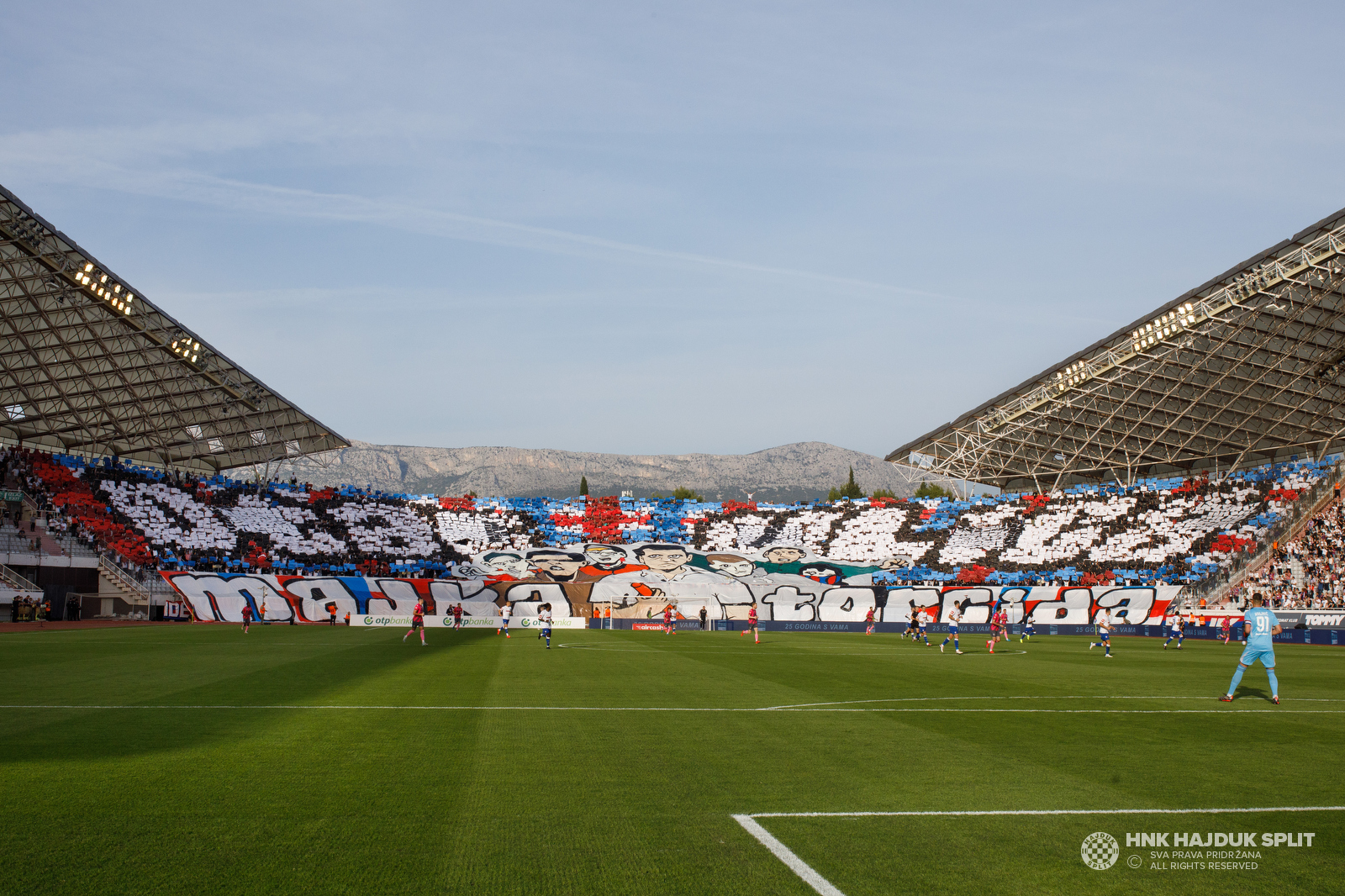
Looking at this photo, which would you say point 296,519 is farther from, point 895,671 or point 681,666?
point 895,671

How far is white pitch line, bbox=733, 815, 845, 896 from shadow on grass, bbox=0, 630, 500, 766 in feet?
24.3

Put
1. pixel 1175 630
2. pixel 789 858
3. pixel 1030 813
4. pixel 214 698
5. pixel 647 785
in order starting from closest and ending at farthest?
pixel 789 858
pixel 1030 813
pixel 647 785
pixel 214 698
pixel 1175 630

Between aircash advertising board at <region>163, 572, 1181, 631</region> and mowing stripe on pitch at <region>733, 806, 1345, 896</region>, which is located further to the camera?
aircash advertising board at <region>163, 572, 1181, 631</region>

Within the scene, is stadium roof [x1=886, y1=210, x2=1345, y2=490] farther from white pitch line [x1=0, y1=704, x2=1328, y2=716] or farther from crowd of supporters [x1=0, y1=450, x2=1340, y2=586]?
white pitch line [x1=0, y1=704, x2=1328, y2=716]

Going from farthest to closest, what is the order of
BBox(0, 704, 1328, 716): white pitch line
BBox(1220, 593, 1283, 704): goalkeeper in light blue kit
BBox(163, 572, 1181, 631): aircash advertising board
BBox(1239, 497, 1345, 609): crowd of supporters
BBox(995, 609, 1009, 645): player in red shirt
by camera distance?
1. BBox(163, 572, 1181, 631): aircash advertising board
2. BBox(1239, 497, 1345, 609): crowd of supporters
3. BBox(995, 609, 1009, 645): player in red shirt
4. BBox(1220, 593, 1283, 704): goalkeeper in light blue kit
5. BBox(0, 704, 1328, 716): white pitch line

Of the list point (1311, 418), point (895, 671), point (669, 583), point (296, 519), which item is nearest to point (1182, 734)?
point (895, 671)

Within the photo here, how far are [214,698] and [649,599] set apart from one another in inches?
1781

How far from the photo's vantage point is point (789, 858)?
696 cm

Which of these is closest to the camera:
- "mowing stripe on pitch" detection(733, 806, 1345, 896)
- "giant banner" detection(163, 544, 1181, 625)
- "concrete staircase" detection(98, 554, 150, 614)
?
"mowing stripe on pitch" detection(733, 806, 1345, 896)

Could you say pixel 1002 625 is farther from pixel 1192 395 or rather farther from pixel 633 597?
pixel 1192 395

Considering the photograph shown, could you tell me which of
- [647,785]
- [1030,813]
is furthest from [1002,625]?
[647,785]

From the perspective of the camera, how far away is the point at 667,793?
9070mm

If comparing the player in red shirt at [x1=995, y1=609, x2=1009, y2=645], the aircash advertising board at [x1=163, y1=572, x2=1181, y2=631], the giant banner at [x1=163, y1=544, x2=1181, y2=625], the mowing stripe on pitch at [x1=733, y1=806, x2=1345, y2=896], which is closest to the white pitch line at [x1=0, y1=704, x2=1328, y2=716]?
the mowing stripe on pitch at [x1=733, y1=806, x2=1345, y2=896]

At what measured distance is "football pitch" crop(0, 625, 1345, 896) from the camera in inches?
259
